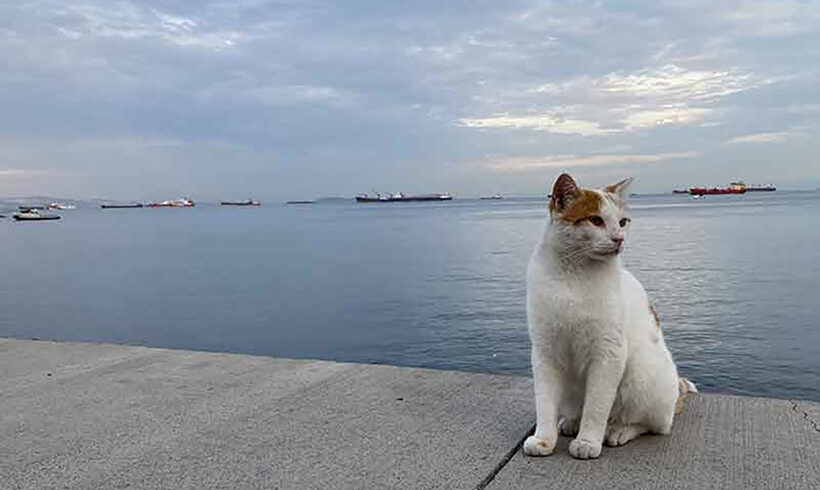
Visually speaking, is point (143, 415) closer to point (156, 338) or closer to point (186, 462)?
point (186, 462)

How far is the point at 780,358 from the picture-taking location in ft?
38.0

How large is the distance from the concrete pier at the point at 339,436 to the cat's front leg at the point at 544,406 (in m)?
0.07

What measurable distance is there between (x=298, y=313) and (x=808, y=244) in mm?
23036

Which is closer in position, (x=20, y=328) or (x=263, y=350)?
(x=263, y=350)

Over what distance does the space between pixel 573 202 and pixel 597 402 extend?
2.74 feet

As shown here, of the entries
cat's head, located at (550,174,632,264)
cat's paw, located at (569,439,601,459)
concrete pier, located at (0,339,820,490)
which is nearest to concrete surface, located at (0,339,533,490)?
concrete pier, located at (0,339,820,490)

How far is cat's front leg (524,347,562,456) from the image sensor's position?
300 cm

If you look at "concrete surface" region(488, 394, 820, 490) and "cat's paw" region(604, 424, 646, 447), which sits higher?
"cat's paw" region(604, 424, 646, 447)

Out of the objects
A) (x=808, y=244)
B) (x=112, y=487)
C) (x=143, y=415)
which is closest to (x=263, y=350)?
(x=143, y=415)

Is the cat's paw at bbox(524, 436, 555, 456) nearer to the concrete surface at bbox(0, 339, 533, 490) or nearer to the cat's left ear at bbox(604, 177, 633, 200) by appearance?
the concrete surface at bbox(0, 339, 533, 490)

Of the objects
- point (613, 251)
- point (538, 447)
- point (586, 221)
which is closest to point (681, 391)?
point (538, 447)

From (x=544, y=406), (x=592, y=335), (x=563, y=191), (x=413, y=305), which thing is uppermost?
(x=563, y=191)

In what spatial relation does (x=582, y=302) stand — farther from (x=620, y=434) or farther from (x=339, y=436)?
(x=339, y=436)

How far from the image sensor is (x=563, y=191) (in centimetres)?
279
